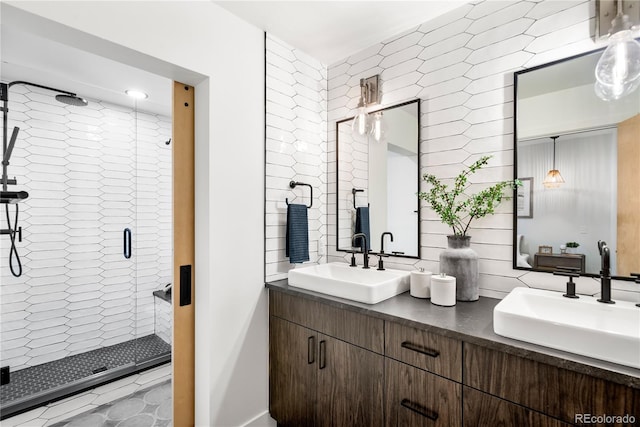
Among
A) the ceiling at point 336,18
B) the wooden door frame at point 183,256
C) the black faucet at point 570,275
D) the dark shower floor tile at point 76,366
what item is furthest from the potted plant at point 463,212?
the dark shower floor tile at point 76,366

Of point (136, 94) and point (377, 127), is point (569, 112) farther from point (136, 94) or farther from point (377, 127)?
point (136, 94)

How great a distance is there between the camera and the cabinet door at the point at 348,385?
1408mm

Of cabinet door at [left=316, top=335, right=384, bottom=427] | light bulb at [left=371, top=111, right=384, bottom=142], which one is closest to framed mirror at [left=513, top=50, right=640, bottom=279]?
light bulb at [left=371, top=111, right=384, bottom=142]

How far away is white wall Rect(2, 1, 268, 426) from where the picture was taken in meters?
1.53

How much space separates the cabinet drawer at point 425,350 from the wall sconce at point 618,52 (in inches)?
48.4

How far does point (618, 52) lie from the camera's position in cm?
125

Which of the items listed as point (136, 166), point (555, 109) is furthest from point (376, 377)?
point (136, 166)

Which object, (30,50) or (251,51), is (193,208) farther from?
(30,50)

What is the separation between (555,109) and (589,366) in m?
1.11

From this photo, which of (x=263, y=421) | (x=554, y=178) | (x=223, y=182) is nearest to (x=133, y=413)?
(x=263, y=421)

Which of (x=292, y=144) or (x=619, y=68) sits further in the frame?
(x=292, y=144)

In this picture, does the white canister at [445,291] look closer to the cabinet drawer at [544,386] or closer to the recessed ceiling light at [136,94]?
the cabinet drawer at [544,386]

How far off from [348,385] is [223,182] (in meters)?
1.25

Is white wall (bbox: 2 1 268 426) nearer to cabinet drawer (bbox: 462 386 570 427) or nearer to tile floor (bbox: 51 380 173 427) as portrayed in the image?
tile floor (bbox: 51 380 173 427)
